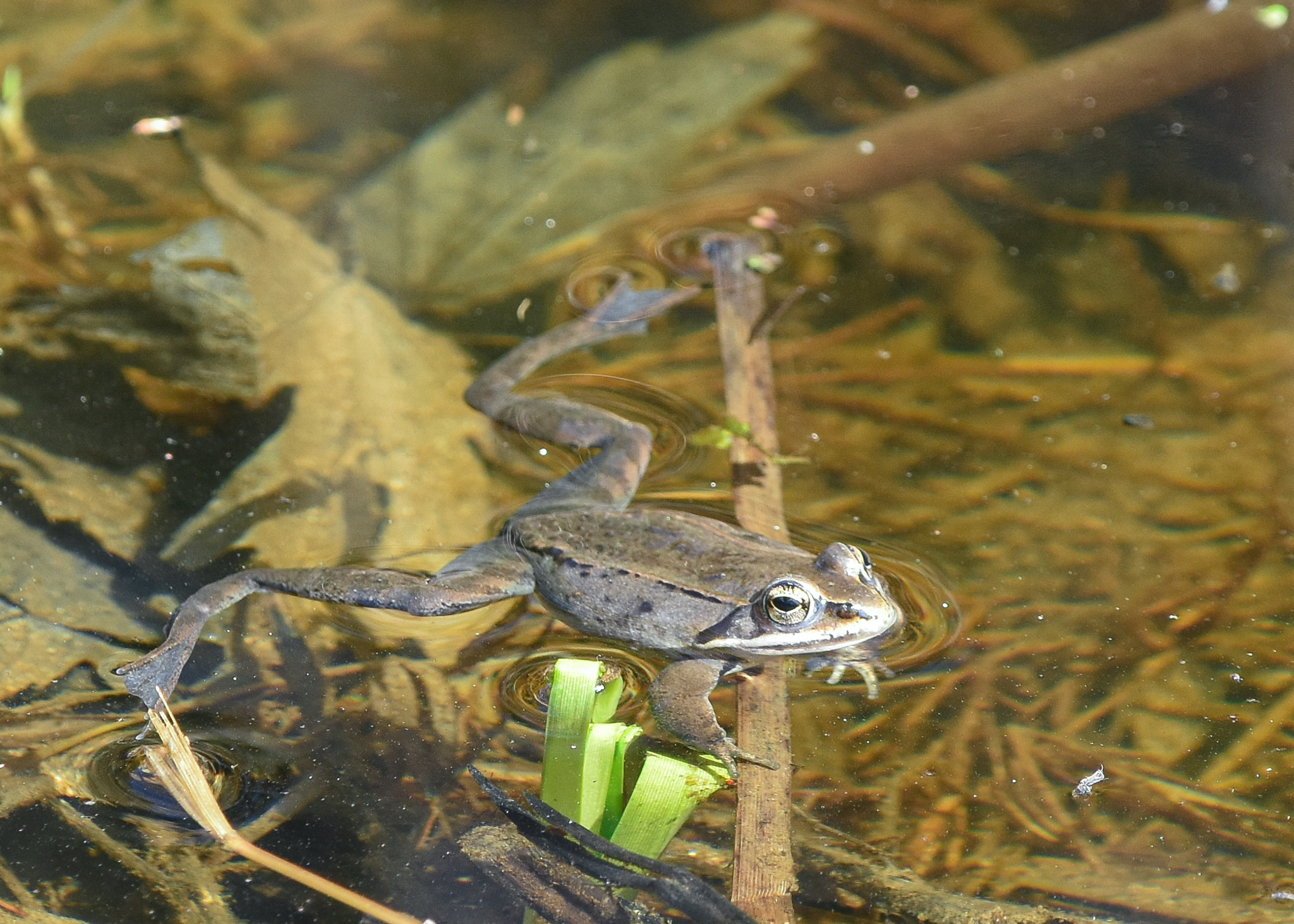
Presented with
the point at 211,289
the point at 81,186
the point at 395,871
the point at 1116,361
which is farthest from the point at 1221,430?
the point at 81,186

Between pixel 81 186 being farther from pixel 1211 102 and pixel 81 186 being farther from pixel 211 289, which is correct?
pixel 1211 102

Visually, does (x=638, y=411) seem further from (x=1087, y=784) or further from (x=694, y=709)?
(x=1087, y=784)

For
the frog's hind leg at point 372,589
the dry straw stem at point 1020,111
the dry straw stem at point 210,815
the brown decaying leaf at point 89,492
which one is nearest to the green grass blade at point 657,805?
the dry straw stem at point 210,815

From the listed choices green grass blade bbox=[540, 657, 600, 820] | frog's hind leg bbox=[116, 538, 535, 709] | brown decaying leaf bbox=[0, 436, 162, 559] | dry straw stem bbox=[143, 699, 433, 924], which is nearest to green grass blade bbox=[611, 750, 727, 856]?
green grass blade bbox=[540, 657, 600, 820]

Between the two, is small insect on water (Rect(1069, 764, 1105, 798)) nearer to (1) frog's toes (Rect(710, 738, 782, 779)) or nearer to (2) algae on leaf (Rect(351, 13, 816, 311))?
(1) frog's toes (Rect(710, 738, 782, 779))

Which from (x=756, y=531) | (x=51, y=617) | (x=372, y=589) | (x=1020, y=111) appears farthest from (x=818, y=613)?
(x=1020, y=111)

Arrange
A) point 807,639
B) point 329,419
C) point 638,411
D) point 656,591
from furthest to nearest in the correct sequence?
point 638,411
point 329,419
point 656,591
point 807,639
